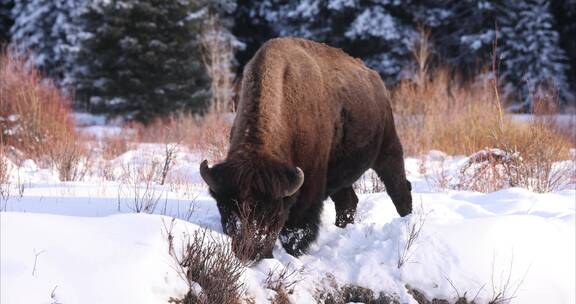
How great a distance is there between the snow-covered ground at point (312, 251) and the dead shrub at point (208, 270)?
77mm

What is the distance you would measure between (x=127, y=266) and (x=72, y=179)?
4058 millimetres

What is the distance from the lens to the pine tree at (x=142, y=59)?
19.1m

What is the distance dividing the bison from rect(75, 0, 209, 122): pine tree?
14.0m

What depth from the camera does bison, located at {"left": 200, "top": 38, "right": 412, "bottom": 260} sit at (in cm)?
381

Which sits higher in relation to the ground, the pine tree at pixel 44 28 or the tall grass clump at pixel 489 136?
the pine tree at pixel 44 28

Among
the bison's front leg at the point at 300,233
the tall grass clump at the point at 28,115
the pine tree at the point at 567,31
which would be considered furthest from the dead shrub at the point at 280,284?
the pine tree at the point at 567,31

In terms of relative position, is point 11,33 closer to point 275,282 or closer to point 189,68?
point 189,68

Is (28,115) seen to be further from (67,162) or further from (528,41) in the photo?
(528,41)

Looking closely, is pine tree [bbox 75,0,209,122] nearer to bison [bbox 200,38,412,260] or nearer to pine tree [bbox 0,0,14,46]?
pine tree [bbox 0,0,14,46]

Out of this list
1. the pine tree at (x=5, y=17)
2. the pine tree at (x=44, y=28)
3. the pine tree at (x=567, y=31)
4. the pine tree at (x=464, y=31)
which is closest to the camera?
the pine tree at (x=464, y=31)

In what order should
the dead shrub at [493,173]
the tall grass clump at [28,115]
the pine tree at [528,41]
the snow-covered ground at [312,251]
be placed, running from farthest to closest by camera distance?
1. the pine tree at [528,41]
2. the tall grass clump at [28,115]
3. the dead shrub at [493,173]
4. the snow-covered ground at [312,251]

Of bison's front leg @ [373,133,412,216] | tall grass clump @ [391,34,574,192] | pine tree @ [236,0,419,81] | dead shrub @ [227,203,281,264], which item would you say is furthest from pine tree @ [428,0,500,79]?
dead shrub @ [227,203,281,264]

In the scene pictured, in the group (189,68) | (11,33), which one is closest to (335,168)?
(189,68)

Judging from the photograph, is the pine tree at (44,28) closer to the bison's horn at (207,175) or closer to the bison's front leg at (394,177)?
the bison's front leg at (394,177)
